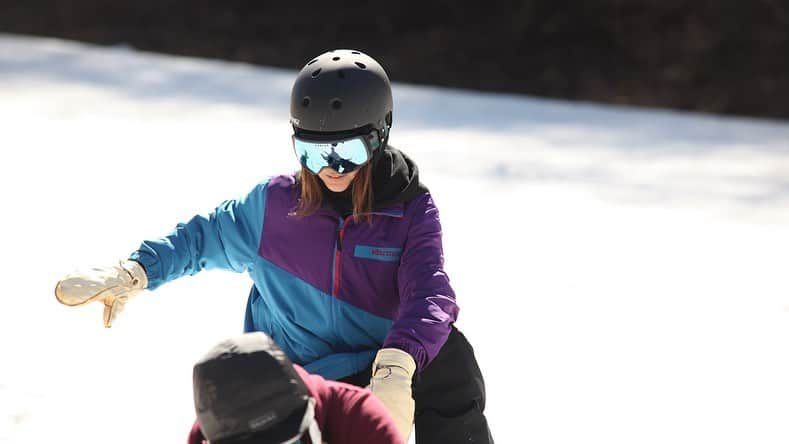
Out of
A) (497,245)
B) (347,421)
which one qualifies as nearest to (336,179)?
(347,421)

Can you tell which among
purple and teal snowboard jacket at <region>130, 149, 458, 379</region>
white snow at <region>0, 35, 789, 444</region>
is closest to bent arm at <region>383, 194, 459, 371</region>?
purple and teal snowboard jacket at <region>130, 149, 458, 379</region>

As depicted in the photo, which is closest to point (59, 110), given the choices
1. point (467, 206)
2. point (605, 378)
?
point (467, 206)

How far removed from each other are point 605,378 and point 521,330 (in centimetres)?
49

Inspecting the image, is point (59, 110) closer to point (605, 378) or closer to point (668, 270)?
point (668, 270)

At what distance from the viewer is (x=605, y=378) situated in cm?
380

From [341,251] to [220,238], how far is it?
344 mm

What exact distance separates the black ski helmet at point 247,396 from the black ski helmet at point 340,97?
0.88 meters

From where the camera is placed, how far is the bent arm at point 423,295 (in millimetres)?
2654

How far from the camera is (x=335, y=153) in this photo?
9.19 ft

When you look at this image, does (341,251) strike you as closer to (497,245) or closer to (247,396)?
(247,396)

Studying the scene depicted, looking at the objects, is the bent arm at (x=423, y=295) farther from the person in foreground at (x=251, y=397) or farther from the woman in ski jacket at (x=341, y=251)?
the person in foreground at (x=251, y=397)

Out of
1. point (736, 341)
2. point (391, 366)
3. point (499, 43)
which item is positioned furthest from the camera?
point (499, 43)

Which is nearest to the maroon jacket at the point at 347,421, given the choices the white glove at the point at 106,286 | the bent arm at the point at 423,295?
the bent arm at the point at 423,295

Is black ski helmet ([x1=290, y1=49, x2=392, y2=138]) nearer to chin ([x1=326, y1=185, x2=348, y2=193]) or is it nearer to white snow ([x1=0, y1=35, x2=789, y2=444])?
chin ([x1=326, y1=185, x2=348, y2=193])
